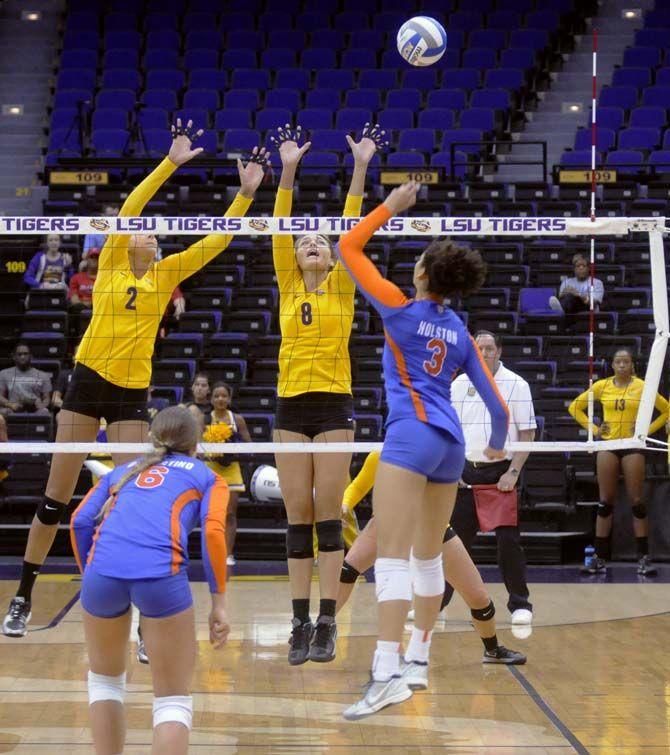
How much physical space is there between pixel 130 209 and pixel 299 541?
2068mm

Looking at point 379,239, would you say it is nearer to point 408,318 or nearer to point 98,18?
point 98,18

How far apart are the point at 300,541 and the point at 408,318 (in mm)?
1934

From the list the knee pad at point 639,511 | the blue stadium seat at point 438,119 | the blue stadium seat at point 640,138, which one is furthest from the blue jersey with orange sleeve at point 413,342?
the blue stadium seat at point 438,119

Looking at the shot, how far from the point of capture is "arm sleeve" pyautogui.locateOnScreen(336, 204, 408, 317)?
520 cm

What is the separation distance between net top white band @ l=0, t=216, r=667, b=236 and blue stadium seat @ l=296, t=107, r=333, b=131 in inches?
478

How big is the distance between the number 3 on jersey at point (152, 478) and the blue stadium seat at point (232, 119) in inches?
579

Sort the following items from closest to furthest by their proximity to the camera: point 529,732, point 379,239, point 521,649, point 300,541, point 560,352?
point 529,732, point 300,541, point 521,649, point 560,352, point 379,239

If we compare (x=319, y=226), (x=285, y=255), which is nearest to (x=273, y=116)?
(x=285, y=255)

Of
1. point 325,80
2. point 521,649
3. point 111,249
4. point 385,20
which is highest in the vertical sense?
point 385,20

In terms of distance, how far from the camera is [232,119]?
19.1 metres

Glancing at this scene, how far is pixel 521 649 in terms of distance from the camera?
323 inches

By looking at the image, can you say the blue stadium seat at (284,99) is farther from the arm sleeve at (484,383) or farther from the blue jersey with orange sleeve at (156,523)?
the blue jersey with orange sleeve at (156,523)

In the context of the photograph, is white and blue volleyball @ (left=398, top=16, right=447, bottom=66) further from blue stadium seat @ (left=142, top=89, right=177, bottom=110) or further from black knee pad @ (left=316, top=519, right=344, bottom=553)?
blue stadium seat @ (left=142, top=89, right=177, bottom=110)

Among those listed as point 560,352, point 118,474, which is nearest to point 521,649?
point 118,474
